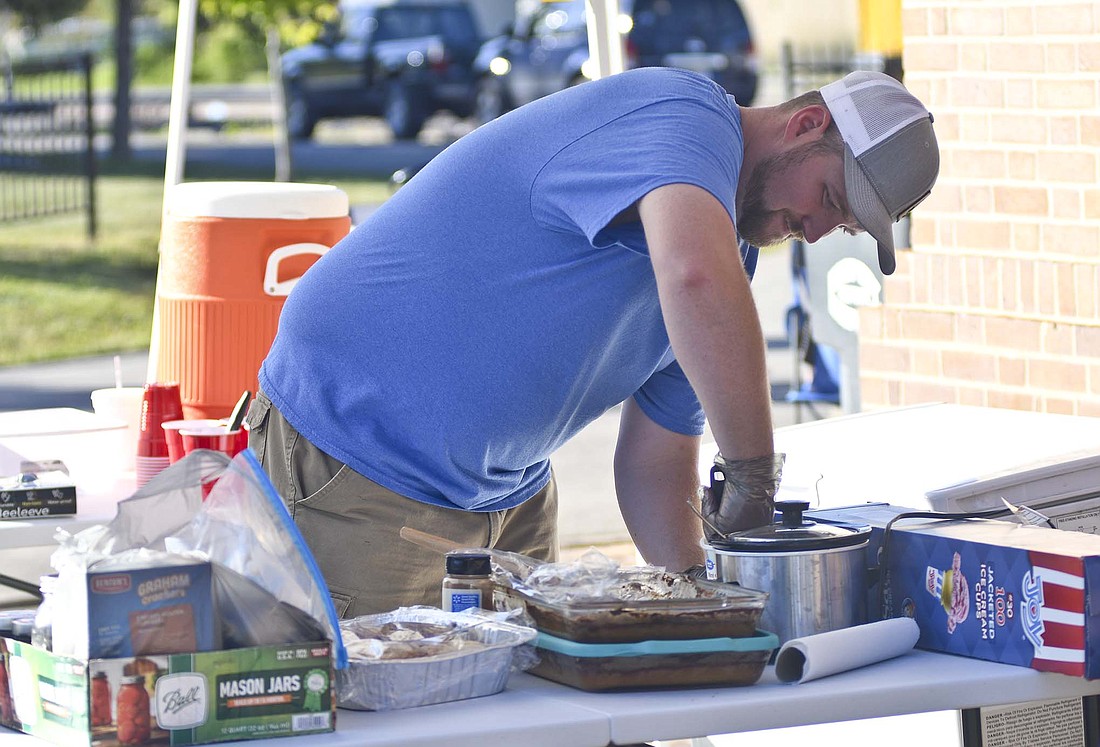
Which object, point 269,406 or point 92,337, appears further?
point 92,337

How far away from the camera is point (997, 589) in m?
2.27

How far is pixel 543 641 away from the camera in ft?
7.23

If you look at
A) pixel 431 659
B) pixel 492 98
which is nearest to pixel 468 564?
pixel 431 659

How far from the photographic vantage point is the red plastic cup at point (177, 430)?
3.65m

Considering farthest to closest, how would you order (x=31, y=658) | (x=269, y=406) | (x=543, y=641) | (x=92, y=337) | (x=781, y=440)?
1. (x=92, y=337)
2. (x=781, y=440)
3. (x=269, y=406)
4. (x=543, y=641)
5. (x=31, y=658)

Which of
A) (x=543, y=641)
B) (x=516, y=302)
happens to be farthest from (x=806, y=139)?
(x=543, y=641)

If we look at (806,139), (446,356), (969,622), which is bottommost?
(969,622)

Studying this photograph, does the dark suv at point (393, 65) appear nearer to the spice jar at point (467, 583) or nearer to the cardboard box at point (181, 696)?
the spice jar at point (467, 583)

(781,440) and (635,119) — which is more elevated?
(635,119)

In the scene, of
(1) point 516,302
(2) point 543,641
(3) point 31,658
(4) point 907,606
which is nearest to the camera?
(3) point 31,658

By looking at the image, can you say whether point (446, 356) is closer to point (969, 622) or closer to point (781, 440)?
point (969, 622)

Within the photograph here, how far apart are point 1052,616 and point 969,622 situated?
13 cm

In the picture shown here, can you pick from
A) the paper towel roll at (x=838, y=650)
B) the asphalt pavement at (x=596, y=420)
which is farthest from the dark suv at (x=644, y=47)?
the paper towel roll at (x=838, y=650)

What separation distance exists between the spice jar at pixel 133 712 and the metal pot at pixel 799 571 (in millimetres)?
843
